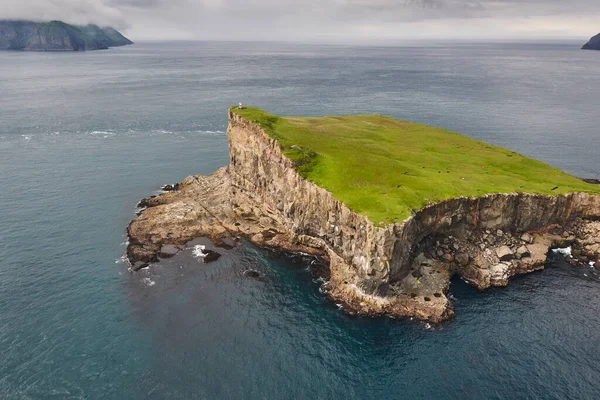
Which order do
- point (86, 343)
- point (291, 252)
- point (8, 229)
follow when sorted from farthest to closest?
point (8, 229)
point (291, 252)
point (86, 343)

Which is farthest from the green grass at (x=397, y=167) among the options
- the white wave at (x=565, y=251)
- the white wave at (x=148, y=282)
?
the white wave at (x=148, y=282)

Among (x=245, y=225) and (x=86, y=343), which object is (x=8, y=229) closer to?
(x=86, y=343)

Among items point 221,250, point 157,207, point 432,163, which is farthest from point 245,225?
point 432,163

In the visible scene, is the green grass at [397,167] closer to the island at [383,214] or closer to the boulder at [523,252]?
the island at [383,214]

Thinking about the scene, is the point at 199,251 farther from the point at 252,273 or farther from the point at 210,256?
the point at 252,273

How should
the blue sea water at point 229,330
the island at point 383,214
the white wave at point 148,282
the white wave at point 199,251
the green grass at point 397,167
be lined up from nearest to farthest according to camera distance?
the blue sea water at point 229,330 → the island at point 383,214 → the white wave at point 148,282 → the green grass at point 397,167 → the white wave at point 199,251

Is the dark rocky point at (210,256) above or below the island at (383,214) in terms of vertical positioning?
below
